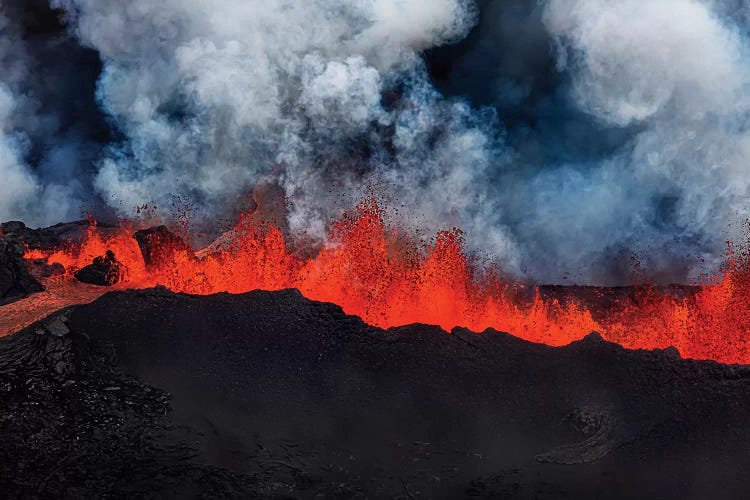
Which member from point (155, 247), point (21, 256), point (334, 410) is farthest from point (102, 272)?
point (334, 410)

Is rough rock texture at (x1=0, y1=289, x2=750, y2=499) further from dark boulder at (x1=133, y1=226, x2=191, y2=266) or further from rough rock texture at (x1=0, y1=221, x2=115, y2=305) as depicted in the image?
dark boulder at (x1=133, y1=226, x2=191, y2=266)

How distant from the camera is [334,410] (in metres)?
14.5

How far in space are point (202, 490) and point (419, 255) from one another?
1312 cm

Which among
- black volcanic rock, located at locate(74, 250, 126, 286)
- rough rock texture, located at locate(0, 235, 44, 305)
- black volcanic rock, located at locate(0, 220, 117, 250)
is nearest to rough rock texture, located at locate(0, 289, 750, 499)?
black volcanic rock, located at locate(74, 250, 126, 286)

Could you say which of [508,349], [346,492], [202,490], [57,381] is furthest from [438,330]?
[57,381]

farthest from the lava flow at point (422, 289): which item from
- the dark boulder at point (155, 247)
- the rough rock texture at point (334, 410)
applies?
the rough rock texture at point (334, 410)

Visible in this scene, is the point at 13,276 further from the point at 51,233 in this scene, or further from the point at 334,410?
the point at 334,410

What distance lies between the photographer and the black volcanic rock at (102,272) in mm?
19750

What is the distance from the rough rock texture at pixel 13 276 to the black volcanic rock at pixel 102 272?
1.30 m

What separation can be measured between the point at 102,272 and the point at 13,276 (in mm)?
2324

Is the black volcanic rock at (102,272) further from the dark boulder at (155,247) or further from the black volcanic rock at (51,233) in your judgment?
the black volcanic rock at (51,233)

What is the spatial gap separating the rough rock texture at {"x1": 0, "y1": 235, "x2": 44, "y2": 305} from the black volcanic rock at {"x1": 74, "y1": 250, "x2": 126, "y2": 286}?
4.27 feet

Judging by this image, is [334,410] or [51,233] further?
[51,233]

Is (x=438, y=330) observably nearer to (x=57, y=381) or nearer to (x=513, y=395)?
Result: (x=513, y=395)
